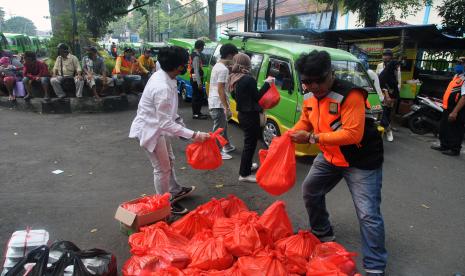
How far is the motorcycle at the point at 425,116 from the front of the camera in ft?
25.7

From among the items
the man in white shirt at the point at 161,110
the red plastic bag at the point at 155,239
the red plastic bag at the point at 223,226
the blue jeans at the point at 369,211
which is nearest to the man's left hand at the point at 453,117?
the blue jeans at the point at 369,211

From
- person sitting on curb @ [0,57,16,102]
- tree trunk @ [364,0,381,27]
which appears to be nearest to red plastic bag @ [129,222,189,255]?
person sitting on curb @ [0,57,16,102]

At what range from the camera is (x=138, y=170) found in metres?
5.41

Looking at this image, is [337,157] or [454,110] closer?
[337,157]

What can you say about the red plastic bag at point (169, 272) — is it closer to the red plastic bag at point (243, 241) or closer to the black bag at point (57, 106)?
the red plastic bag at point (243, 241)

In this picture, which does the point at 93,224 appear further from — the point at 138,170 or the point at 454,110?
the point at 454,110

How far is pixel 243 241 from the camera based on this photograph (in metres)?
2.67

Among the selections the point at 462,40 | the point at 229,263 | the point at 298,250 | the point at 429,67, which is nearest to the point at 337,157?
the point at 298,250

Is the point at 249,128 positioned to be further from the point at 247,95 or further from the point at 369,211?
the point at 369,211

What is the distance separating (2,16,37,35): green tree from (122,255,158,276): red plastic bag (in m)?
86.7

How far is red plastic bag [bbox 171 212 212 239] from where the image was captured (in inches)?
122

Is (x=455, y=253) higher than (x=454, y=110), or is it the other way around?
(x=454, y=110)

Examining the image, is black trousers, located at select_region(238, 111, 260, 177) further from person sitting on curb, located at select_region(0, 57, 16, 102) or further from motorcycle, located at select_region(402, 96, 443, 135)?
person sitting on curb, located at select_region(0, 57, 16, 102)

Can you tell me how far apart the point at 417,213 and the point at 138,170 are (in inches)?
153
